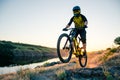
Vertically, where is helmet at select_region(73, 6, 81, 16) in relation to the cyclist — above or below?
above

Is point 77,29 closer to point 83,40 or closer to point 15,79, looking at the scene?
point 83,40

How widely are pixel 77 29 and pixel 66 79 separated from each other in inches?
161

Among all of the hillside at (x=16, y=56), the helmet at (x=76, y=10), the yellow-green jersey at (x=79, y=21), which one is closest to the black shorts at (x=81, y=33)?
the yellow-green jersey at (x=79, y=21)

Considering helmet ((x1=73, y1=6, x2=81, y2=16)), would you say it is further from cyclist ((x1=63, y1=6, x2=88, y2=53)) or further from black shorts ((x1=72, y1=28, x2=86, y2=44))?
black shorts ((x1=72, y1=28, x2=86, y2=44))

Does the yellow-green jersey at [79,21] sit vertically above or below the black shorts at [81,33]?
above

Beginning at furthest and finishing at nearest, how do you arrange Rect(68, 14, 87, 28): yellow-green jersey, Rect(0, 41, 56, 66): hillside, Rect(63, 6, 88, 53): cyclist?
1. Rect(0, 41, 56, 66): hillside
2. Rect(68, 14, 87, 28): yellow-green jersey
3. Rect(63, 6, 88, 53): cyclist

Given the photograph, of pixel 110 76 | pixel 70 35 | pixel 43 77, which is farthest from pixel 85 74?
pixel 70 35

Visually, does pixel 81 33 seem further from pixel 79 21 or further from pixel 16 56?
pixel 16 56

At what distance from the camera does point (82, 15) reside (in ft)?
37.2

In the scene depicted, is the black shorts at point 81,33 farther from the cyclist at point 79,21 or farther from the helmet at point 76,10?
the helmet at point 76,10

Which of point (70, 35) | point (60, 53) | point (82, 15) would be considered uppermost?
point (82, 15)

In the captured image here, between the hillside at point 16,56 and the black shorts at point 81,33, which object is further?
the hillside at point 16,56

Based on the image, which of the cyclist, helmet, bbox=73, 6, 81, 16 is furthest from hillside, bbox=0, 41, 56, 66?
helmet, bbox=73, 6, 81, 16

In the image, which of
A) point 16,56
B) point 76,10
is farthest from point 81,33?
point 16,56
